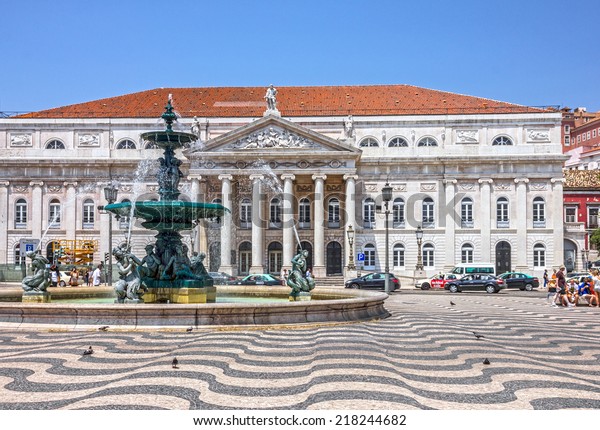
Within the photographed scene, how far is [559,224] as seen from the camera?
48.7 meters

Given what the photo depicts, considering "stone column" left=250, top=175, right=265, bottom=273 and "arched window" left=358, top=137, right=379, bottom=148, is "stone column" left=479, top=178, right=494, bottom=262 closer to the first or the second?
"arched window" left=358, top=137, right=379, bottom=148

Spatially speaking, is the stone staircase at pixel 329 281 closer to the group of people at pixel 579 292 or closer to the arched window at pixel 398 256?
the arched window at pixel 398 256

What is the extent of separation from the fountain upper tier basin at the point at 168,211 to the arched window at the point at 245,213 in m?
Result: 34.8

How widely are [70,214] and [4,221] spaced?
5334 mm

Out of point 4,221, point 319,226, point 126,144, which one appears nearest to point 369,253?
point 319,226

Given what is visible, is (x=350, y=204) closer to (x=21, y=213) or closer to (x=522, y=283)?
(x=522, y=283)

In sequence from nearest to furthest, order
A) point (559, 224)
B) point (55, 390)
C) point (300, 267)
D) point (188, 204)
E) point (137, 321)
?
point (55, 390) < point (137, 321) < point (188, 204) < point (300, 267) < point (559, 224)

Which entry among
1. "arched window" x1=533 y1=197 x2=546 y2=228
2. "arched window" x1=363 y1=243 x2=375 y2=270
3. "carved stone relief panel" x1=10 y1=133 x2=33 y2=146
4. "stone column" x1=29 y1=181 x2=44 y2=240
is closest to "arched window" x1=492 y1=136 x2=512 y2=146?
"arched window" x1=533 y1=197 x2=546 y2=228

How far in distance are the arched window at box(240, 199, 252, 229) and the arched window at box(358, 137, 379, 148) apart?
33.6ft

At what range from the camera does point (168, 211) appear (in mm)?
15195

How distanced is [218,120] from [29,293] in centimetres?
3720

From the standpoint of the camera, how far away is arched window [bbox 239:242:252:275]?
50.8 meters

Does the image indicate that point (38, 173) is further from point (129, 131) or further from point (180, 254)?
point (180, 254)

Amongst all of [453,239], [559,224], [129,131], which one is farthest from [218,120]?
[559,224]
